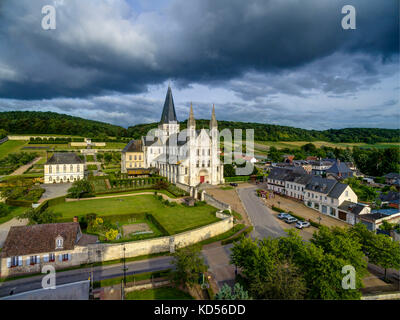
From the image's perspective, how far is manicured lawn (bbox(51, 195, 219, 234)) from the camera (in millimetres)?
29031

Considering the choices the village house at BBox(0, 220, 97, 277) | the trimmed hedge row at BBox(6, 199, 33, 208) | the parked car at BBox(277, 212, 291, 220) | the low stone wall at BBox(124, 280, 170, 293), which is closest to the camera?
the low stone wall at BBox(124, 280, 170, 293)

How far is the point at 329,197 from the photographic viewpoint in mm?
35375

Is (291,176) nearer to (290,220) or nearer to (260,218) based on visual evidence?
(290,220)

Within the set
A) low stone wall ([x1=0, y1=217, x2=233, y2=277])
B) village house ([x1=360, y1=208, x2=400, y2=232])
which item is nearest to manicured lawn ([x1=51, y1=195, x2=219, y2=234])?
low stone wall ([x1=0, y1=217, x2=233, y2=277])

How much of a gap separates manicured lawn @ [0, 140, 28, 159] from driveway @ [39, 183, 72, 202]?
33053 millimetres

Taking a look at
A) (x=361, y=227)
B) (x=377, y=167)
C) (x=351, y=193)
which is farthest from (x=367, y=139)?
(x=361, y=227)

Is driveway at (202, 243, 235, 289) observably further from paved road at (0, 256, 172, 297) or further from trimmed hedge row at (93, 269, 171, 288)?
trimmed hedge row at (93, 269, 171, 288)

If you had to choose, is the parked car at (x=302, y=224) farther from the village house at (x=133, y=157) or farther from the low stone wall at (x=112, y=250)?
the village house at (x=133, y=157)

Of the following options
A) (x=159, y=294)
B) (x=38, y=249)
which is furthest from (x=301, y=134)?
(x=38, y=249)

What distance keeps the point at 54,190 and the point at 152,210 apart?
930 inches

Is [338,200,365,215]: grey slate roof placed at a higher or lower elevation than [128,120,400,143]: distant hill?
lower

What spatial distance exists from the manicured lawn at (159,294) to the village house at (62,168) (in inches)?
1729

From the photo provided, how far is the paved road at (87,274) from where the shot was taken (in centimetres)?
1820
